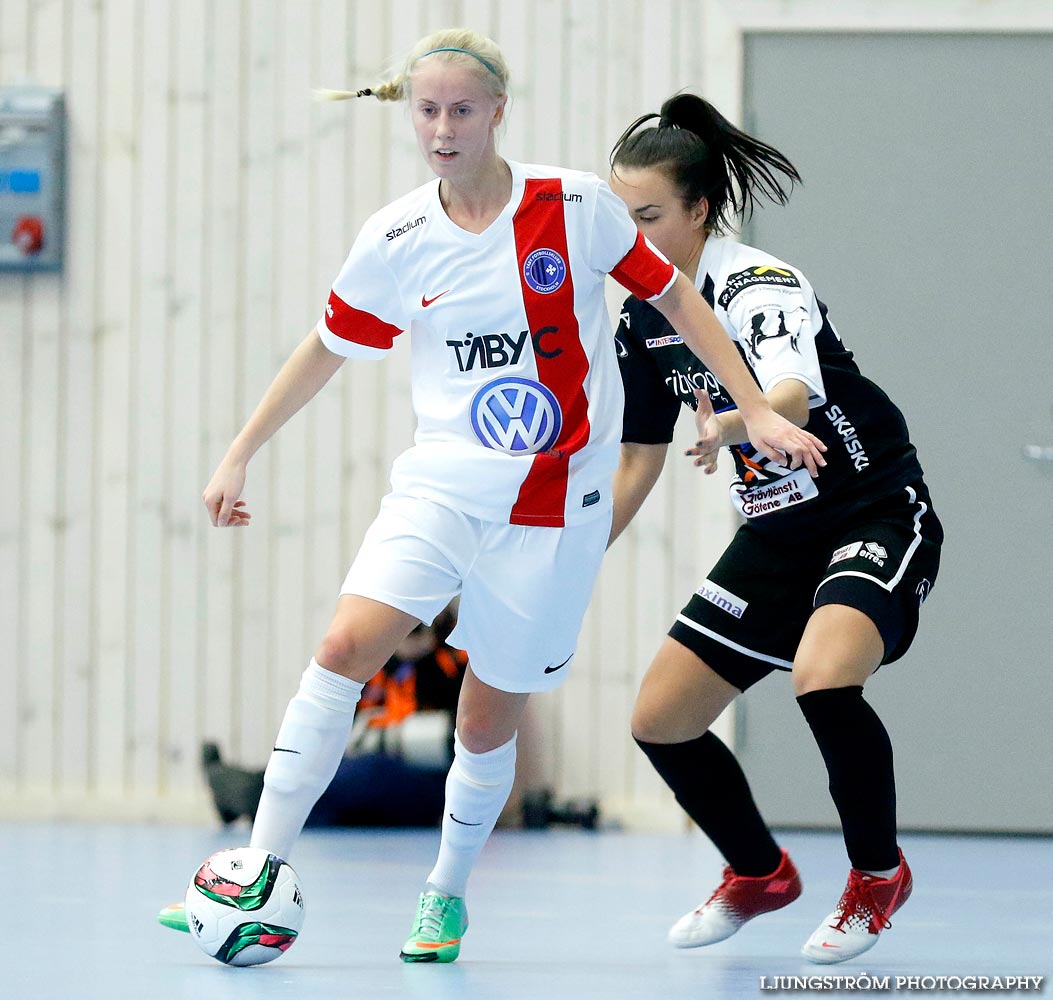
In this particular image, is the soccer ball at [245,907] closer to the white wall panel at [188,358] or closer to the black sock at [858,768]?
the black sock at [858,768]

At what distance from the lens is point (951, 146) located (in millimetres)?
5336

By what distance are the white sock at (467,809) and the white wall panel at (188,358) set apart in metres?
2.52

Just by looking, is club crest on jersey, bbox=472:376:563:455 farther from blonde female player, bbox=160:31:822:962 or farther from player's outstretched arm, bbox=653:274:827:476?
player's outstretched arm, bbox=653:274:827:476

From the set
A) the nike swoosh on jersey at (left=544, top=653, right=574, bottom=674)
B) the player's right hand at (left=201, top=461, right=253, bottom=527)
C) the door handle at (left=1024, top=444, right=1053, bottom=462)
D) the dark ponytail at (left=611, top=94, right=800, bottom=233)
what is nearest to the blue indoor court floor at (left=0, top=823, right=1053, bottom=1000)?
the nike swoosh on jersey at (left=544, top=653, right=574, bottom=674)

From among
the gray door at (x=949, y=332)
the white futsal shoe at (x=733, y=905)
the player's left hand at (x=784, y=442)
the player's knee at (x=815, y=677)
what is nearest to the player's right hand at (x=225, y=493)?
the player's left hand at (x=784, y=442)

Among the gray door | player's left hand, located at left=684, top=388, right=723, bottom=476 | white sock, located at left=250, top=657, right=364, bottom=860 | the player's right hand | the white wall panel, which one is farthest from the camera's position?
the white wall panel

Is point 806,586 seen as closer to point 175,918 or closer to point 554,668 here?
point 554,668

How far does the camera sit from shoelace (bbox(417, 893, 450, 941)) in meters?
2.83

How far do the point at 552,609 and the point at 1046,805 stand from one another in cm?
311

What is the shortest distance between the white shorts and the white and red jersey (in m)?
0.04

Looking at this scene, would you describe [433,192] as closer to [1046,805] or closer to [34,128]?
[34,128]

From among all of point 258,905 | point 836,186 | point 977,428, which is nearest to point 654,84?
point 836,186

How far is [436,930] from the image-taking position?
9.32 feet

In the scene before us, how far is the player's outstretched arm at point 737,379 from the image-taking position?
2561mm
